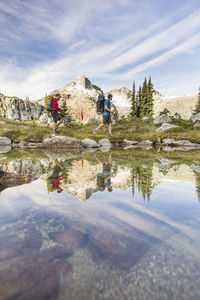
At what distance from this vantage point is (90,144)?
Result: 664 inches

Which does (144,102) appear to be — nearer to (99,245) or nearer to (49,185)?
(49,185)

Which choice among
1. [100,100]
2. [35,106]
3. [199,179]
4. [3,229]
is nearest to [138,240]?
[3,229]

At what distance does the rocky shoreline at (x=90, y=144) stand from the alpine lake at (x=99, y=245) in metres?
11.5

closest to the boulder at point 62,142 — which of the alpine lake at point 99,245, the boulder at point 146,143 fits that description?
the boulder at point 146,143

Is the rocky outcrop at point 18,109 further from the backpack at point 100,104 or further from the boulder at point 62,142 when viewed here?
the backpack at point 100,104

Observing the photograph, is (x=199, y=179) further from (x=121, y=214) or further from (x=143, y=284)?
(x=143, y=284)

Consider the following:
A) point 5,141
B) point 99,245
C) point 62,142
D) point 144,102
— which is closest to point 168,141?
point 62,142

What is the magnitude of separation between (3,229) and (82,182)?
183cm

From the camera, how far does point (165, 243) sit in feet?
4.75

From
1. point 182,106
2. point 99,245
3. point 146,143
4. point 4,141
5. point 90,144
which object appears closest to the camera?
point 99,245

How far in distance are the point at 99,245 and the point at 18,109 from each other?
368ft

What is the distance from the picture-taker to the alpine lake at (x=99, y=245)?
988 mm

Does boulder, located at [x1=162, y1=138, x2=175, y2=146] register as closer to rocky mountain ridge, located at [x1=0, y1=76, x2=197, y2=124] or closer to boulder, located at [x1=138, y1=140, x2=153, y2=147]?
boulder, located at [x1=138, y1=140, x2=153, y2=147]

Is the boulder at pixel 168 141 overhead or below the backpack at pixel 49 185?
below
